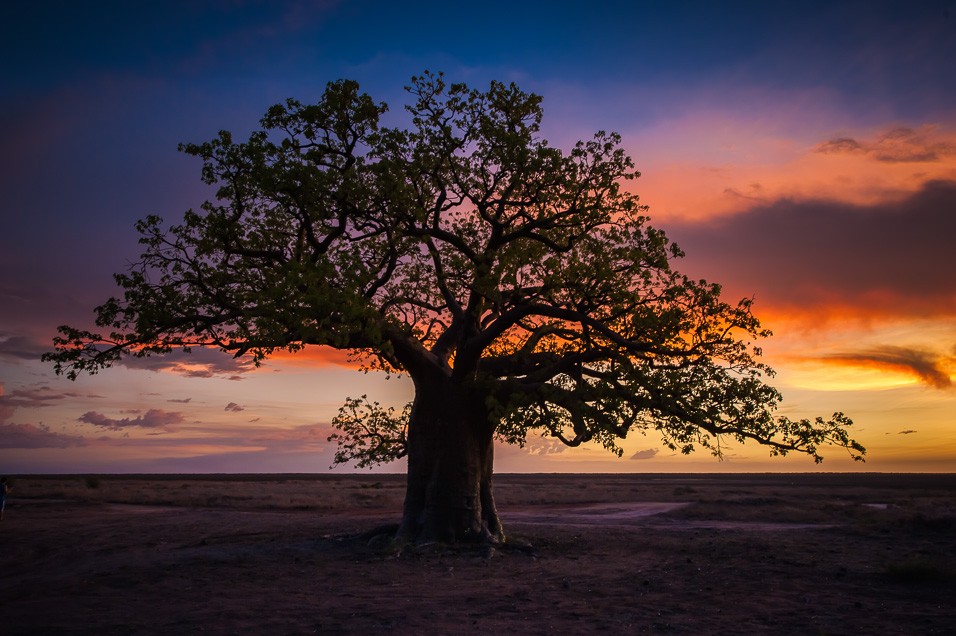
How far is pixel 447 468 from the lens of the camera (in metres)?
20.5

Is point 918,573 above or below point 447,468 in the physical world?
below

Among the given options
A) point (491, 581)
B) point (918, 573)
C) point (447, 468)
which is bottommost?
point (491, 581)

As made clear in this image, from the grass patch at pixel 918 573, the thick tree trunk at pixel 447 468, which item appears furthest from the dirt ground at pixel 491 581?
the thick tree trunk at pixel 447 468

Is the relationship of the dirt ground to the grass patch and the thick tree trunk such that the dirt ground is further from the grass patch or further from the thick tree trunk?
the thick tree trunk

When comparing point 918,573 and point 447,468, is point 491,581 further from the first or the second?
point 918,573

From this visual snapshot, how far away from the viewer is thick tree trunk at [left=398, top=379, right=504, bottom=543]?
20.3 metres

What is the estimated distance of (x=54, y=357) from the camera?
18812 mm

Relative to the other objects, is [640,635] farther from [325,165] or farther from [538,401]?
[325,165]

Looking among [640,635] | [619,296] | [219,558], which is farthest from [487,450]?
[640,635]

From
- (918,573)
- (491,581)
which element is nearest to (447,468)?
(491,581)

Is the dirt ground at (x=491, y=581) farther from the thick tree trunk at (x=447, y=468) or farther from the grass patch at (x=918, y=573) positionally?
the thick tree trunk at (x=447, y=468)

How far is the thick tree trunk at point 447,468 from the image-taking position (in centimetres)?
2030

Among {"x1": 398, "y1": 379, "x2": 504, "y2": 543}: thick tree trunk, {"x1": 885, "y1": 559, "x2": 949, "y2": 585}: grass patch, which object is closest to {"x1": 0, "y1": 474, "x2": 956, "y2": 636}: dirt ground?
{"x1": 885, "y1": 559, "x2": 949, "y2": 585}: grass patch

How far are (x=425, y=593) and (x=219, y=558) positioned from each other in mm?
7694
